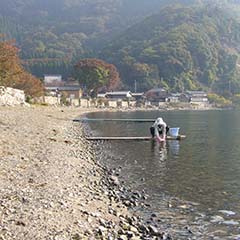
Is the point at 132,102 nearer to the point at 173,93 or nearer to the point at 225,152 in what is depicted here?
the point at 173,93

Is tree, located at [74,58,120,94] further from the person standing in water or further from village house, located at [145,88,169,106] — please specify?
the person standing in water

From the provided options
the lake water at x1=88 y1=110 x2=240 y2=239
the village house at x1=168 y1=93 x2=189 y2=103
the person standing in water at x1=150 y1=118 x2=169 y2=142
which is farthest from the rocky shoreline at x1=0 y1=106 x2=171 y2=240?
the village house at x1=168 y1=93 x2=189 y2=103

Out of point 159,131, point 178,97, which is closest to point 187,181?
point 159,131

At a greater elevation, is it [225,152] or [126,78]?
[126,78]

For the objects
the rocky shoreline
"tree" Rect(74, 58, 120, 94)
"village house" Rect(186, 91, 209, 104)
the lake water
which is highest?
"tree" Rect(74, 58, 120, 94)

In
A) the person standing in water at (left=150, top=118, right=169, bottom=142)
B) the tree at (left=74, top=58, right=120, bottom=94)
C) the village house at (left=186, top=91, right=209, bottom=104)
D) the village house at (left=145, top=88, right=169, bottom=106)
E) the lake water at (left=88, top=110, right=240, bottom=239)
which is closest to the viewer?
the lake water at (left=88, top=110, right=240, bottom=239)

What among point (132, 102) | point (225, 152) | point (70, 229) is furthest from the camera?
point (132, 102)

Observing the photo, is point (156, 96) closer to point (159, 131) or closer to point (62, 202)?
point (159, 131)

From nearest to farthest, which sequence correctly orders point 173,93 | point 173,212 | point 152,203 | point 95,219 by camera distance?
point 95,219, point 173,212, point 152,203, point 173,93

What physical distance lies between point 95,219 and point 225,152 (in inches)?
733

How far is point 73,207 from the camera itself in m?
10.5

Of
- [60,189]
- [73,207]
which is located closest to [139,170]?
[60,189]

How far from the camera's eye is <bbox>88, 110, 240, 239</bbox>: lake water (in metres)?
11.2

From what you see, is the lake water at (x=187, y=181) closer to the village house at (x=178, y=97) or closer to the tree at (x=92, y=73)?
the tree at (x=92, y=73)
